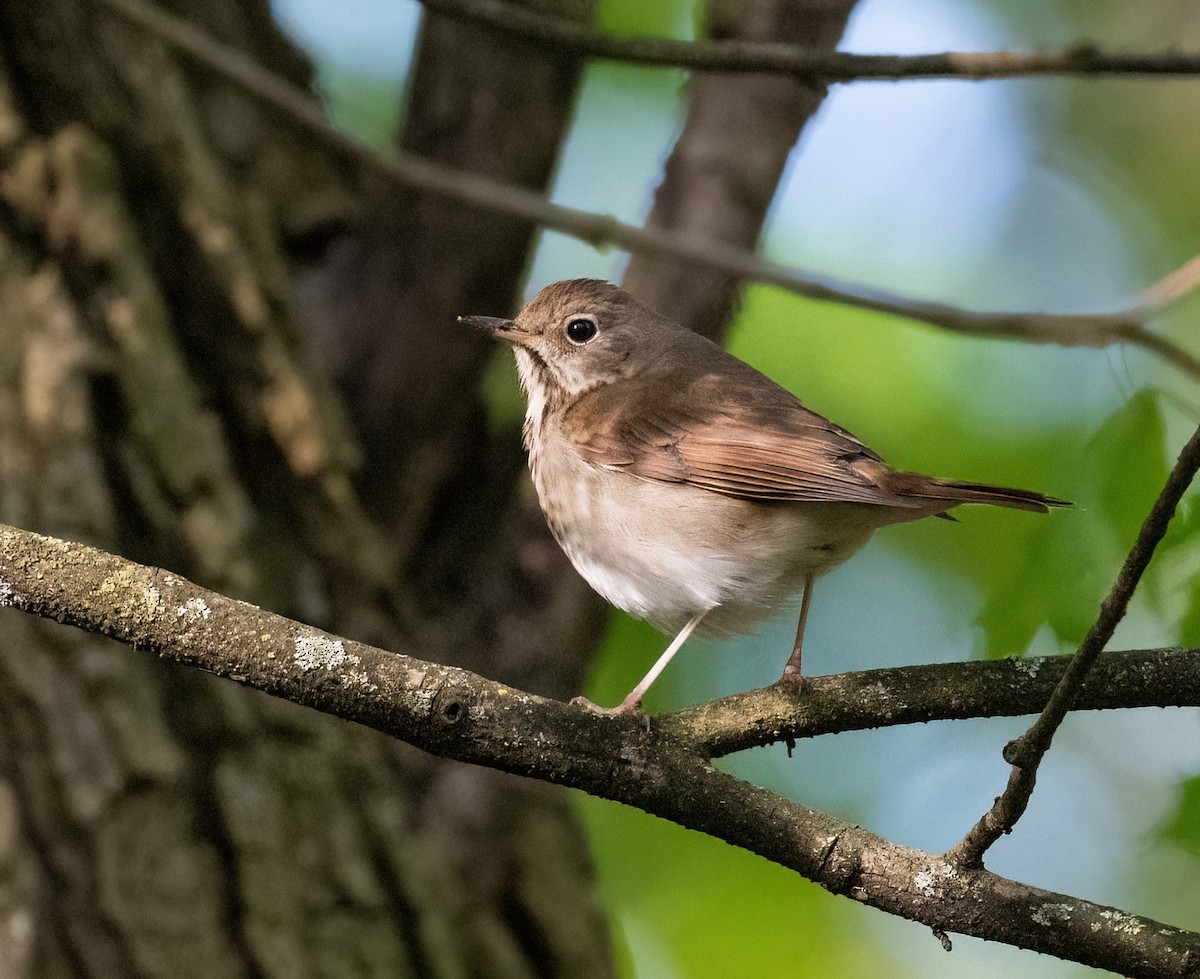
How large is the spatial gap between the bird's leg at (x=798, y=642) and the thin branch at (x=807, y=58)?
1.63 meters

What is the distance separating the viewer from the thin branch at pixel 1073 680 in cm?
222

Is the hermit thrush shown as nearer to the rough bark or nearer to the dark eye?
the dark eye

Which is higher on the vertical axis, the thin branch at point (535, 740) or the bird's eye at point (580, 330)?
the bird's eye at point (580, 330)

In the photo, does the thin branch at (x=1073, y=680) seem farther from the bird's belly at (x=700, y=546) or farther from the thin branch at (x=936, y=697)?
the bird's belly at (x=700, y=546)

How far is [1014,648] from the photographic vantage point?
3148 mm

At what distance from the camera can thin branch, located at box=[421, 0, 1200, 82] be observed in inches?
143

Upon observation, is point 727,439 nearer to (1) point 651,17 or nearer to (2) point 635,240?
(2) point 635,240

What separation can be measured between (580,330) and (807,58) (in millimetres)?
1579

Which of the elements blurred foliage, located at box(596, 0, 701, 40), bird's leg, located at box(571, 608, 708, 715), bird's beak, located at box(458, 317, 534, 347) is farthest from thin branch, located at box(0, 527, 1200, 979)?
blurred foliage, located at box(596, 0, 701, 40)

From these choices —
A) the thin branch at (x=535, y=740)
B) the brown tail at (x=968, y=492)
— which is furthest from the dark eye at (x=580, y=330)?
the thin branch at (x=535, y=740)

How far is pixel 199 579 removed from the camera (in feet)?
15.6

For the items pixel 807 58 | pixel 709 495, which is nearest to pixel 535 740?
pixel 709 495

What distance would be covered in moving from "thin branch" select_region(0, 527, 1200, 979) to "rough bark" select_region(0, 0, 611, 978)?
1.87 m

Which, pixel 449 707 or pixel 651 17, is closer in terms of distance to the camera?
pixel 449 707
